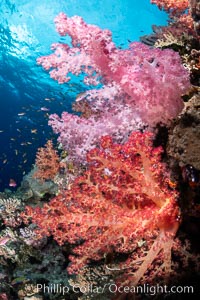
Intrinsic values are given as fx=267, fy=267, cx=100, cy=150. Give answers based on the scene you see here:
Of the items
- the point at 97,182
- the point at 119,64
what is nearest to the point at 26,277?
the point at 97,182

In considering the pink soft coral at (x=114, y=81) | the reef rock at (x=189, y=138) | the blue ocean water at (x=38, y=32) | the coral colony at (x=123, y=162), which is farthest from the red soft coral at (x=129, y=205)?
the blue ocean water at (x=38, y=32)

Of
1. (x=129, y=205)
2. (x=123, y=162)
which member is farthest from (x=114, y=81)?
(x=129, y=205)

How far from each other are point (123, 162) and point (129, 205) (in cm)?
55

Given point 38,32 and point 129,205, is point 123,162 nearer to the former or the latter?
point 129,205

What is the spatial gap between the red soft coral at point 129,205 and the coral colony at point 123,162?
0.04 ft

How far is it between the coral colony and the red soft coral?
0.01 metres

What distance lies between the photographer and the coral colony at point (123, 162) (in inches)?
121

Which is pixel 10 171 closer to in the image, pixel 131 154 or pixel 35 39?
pixel 35 39

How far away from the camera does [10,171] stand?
110 feet

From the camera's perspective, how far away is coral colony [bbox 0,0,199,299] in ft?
10.1

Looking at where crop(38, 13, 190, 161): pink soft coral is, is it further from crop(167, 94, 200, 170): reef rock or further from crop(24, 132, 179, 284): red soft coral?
crop(167, 94, 200, 170): reef rock

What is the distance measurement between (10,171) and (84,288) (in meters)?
31.2

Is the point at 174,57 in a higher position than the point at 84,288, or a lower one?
higher

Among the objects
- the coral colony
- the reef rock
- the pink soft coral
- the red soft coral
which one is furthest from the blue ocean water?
the reef rock
